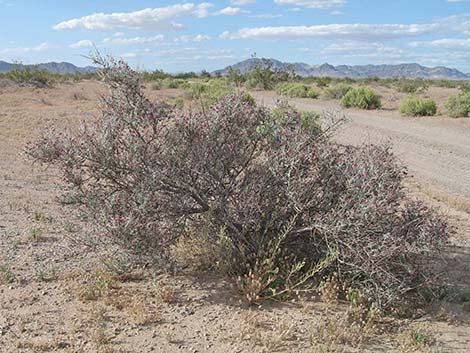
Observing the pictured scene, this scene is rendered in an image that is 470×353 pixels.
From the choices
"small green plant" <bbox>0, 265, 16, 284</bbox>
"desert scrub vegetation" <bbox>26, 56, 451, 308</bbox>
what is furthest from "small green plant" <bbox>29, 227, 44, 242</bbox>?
"desert scrub vegetation" <bbox>26, 56, 451, 308</bbox>

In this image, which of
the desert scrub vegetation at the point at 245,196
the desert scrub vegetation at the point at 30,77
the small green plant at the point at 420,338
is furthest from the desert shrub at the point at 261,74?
the small green plant at the point at 420,338

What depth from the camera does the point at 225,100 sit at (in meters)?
5.43

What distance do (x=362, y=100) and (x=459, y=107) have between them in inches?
237

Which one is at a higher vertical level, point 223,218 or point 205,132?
point 205,132

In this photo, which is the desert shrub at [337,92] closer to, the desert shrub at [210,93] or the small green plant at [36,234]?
the desert shrub at [210,93]

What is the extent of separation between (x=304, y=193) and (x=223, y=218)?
2.72 feet

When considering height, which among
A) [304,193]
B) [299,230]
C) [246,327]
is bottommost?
[246,327]

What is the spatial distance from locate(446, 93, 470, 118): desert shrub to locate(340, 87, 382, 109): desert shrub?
4885mm

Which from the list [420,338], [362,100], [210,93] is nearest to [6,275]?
[420,338]

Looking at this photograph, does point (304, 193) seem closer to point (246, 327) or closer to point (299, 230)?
point (299, 230)

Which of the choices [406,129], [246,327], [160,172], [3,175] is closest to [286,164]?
[160,172]

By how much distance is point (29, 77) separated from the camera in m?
40.9

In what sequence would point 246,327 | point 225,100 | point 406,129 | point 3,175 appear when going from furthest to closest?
point 406,129, point 3,175, point 225,100, point 246,327

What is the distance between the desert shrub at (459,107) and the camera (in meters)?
22.1
